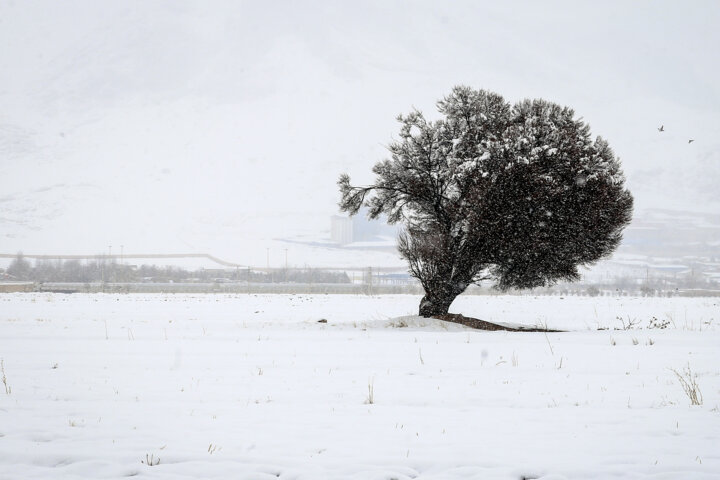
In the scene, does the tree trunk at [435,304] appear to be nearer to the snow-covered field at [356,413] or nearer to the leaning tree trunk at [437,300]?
the leaning tree trunk at [437,300]

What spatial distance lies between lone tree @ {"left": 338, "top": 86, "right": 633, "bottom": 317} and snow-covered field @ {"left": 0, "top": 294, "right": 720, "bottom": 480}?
7.49 metres

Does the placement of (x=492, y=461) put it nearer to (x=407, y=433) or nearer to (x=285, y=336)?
(x=407, y=433)

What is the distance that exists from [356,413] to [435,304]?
1626 centimetres

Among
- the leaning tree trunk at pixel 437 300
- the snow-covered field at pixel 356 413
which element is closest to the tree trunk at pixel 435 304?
the leaning tree trunk at pixel 437 300

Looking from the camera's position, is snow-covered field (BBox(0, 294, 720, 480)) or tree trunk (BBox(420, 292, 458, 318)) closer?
snow-covered field (BBox(0, 294, 720, 480))

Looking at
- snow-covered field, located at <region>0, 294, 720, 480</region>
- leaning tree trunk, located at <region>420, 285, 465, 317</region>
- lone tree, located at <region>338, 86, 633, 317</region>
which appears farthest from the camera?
leaning tree trunk, located at <region>420, 285, 465, 317</region>

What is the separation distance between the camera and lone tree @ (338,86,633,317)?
20.8 metres

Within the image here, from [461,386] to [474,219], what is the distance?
12.1m

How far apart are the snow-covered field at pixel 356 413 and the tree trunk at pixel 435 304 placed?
8781 mm

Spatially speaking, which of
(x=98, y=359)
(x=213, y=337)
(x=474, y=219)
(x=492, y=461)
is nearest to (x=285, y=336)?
(x=213, y=337)

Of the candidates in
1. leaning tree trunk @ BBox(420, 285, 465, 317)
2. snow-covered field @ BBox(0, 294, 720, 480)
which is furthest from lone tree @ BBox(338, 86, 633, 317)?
snow-covered field @ BBox(0, 294, 720, 480)

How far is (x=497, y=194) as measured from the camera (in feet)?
68.0

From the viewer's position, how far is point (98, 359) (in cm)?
1209

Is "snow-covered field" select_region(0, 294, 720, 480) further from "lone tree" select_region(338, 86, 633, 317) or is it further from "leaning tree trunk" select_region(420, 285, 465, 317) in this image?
"leaning tree trunk" select_region(420, 285, 465, 317)
